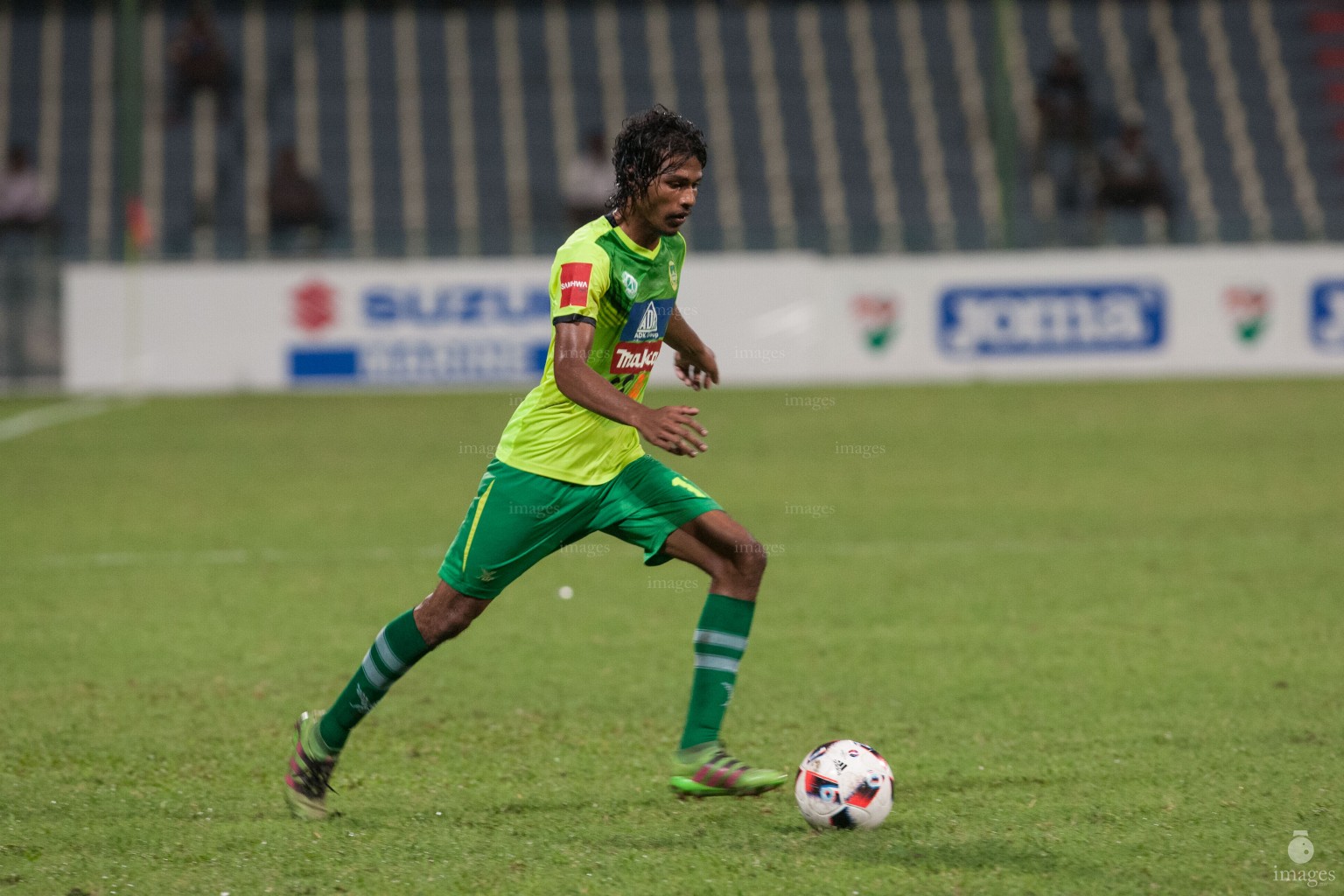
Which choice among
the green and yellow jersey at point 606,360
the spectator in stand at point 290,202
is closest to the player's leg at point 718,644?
the green and yellow jersey at point 606,360

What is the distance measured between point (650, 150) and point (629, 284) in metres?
0.39

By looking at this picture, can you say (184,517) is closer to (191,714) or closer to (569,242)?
(191,714)

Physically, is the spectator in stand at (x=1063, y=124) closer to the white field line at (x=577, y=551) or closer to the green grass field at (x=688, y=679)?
the green grass field at (x=688, y=679)

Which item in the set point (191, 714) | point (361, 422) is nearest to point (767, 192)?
point (361, 422)

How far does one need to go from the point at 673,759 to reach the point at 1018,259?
14570 mm

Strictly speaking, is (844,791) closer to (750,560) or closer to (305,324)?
(750,560)

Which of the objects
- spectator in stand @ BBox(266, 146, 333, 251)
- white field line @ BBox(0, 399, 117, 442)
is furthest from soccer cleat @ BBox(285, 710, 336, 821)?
spectator in stand @ BBox(266, 146, 333, 251)

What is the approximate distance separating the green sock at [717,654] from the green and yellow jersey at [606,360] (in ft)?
1.77

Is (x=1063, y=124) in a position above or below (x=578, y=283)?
above

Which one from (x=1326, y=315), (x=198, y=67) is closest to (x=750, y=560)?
(x=1326, y=315)

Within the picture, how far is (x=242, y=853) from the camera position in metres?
4.46

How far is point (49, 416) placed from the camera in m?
16.7

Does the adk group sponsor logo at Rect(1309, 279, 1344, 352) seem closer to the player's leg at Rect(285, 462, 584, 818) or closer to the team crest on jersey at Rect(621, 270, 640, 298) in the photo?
the team crest on jersey at Rect(621, 270, 640, 298)

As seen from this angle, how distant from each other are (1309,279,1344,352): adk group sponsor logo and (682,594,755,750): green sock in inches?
612
